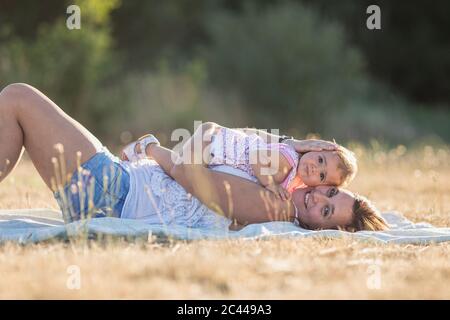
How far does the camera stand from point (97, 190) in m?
5.15

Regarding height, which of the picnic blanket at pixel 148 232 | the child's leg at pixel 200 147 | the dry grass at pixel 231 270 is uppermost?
the child's leg at pixel 200 147

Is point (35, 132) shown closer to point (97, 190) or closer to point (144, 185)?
point (97, 190)

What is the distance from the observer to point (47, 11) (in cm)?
1712

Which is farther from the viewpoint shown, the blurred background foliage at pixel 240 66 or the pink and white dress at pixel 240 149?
the blurred background foliage at pixel 240 66

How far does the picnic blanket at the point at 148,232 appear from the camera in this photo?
15.6 feet

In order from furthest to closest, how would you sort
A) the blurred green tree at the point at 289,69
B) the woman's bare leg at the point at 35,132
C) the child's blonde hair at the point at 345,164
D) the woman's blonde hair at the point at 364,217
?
the blurred green tree at the point at 289,69 → the woman's blonde hair at the point at 364,217 → the child's blonde hair at the point at 345,164 → the woman's bare leg at the point at 35,132

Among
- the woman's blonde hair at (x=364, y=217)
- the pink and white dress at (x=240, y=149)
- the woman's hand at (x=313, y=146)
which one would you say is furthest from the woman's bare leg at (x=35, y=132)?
the woman's blonde hair at (x=364, y=217)

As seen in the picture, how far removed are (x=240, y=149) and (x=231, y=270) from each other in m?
1.43

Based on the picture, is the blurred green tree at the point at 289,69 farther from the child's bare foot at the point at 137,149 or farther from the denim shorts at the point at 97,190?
the denim shorts at the point at 97,190

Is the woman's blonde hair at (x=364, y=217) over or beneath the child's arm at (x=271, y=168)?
beneath

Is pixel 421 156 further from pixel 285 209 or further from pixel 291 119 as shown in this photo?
pixel 285 209

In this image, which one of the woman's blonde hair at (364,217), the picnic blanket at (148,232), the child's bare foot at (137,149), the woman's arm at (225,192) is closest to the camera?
the picnic blanket at (148,232)

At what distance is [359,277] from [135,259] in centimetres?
117
